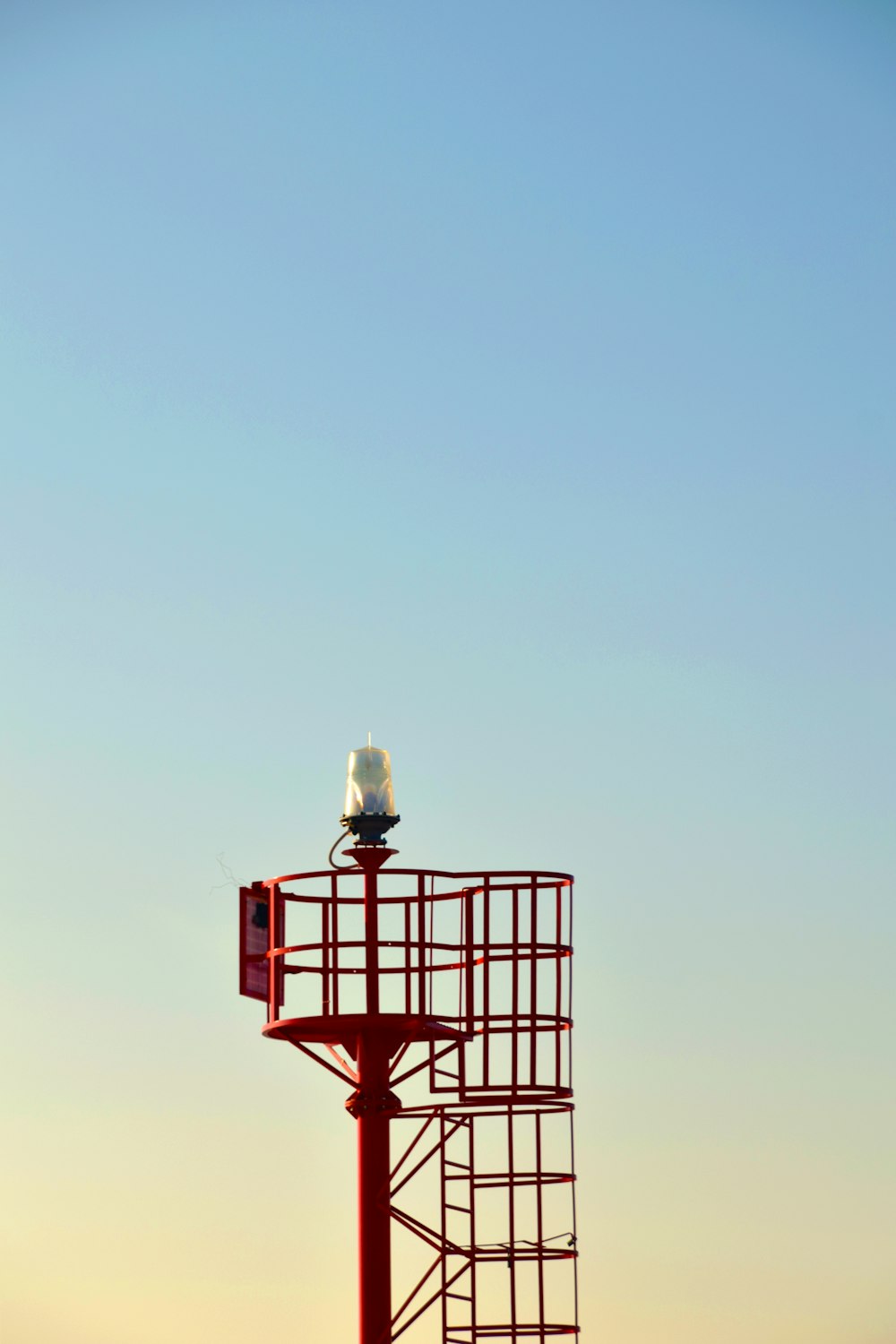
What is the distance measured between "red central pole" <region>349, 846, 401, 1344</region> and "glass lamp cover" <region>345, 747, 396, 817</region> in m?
0.53

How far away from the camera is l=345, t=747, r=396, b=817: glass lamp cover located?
36.7 metres

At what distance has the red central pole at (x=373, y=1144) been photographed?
119ft

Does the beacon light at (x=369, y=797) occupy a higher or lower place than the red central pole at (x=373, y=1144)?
higher

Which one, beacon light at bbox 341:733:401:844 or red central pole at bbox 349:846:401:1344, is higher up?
beacon light at bbox 341:733:401:844

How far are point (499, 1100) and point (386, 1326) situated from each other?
10.4ft

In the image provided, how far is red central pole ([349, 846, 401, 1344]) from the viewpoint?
36.3 m

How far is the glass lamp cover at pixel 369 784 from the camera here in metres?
36.7

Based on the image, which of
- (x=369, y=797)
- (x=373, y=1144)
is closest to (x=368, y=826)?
(x=369, y=797)

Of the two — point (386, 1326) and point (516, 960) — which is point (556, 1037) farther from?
point (386, 1326)

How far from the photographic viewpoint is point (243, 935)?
3722 centimetres

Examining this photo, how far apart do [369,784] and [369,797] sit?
0.52 ft

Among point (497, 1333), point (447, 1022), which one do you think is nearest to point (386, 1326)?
point (497, 1333)

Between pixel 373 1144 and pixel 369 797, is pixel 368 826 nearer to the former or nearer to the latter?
pixel 369 797

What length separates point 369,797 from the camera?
1447 inches
